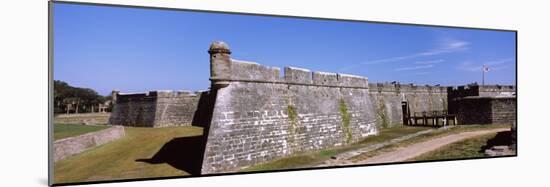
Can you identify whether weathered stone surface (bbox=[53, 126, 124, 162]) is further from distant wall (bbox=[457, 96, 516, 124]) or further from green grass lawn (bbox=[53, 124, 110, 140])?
distant wall (bbox=[457, 96, 516, 124])

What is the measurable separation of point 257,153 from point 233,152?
37 cm

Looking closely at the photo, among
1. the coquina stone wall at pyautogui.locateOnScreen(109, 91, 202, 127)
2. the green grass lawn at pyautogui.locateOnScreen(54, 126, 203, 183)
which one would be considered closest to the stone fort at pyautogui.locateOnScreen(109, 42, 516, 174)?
the coquina stone wall at pyautogui.locateOnScreen(109, 91, 202, 127)

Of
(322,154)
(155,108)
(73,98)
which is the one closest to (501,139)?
(322,154)

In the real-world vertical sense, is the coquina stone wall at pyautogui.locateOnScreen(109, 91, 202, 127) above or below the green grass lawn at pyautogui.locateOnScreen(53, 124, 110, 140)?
above

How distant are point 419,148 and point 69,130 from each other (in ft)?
15.6

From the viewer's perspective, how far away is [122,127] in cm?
583

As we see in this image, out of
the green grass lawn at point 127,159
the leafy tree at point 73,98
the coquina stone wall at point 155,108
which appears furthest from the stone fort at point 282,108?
the leafy tree at point 73,98

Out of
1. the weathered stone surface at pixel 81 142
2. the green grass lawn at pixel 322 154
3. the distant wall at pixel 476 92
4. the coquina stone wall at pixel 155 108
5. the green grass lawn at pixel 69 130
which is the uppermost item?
the distant wall at pixel 476 92

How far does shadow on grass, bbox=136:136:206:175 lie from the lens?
19.6 ft

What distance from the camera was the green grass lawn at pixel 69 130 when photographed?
545cm

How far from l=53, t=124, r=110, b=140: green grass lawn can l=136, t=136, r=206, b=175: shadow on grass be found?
818mm

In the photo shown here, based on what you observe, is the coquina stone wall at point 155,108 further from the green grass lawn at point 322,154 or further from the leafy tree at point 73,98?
the green grass lawn at point 322,154

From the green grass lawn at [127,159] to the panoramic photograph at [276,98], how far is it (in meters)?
0.01

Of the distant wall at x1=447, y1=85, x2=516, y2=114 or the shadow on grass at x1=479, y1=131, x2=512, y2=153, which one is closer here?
the distant wall at x1=447, y1=85, x2=516, y2=114
